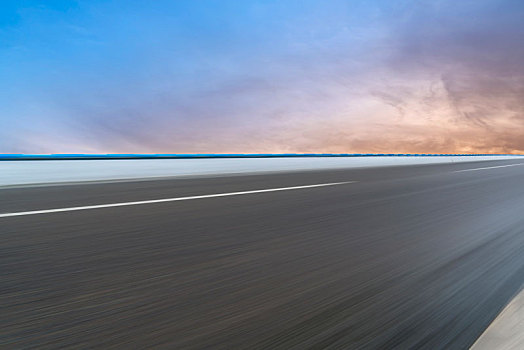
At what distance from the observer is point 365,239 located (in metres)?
3.15

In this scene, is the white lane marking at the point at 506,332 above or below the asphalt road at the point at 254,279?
below

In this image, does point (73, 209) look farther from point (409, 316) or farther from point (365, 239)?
point (409, 316)

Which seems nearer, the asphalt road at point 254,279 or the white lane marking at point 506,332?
the white lane marking at point 506,332

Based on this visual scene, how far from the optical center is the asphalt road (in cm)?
157

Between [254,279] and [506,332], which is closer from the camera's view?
[506,332]

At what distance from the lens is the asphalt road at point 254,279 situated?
157 cm

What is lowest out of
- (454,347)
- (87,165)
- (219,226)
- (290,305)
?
(454,347)

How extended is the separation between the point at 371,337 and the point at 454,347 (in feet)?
1.00

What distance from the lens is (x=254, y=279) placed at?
2.18 meters

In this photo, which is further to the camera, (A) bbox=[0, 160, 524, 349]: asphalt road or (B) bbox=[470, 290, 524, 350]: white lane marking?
(A) bbox=[0, 160, 524, 349]: asphalt road

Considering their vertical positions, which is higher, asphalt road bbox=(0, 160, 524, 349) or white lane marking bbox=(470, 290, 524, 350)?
asphalt road bbox=(0, 160, 524, 349)

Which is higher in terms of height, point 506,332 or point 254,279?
point 254,279

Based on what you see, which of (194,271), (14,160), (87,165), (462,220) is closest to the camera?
(194,271)

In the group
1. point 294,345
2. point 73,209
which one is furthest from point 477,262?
point 73,209
